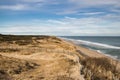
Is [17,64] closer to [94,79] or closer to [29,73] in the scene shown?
[29,73]

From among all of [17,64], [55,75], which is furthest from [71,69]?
[17,64]

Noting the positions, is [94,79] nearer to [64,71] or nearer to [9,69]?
[64,71]

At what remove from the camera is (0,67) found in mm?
16406

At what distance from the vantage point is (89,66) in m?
19.1

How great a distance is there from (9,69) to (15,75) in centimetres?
124

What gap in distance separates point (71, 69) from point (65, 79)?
2.75 m

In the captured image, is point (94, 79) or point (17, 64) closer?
point (94, 79)

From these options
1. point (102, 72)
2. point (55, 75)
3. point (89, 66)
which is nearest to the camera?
point (55, 75)

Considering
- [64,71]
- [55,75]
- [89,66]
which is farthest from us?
[89,66]

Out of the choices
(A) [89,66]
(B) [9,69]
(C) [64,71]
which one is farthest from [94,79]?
(B) [9,69]

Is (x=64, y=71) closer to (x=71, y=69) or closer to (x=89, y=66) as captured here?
(x=71, y=69)

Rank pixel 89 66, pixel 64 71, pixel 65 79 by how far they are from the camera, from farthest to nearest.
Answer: pixel 89 66 < pixel 64 71 < pixel 65 79

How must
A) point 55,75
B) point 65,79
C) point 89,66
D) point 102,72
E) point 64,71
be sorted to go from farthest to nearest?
point 89,66
point 102,72
point 64,71
point 55,75
point 65,79

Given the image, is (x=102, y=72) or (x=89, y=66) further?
(x=89, y=66)
